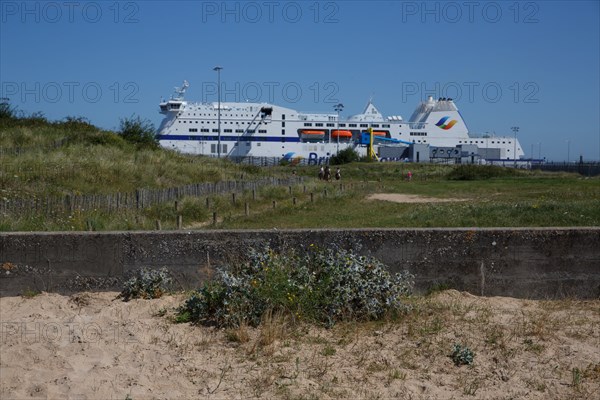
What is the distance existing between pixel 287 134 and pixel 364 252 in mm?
88845

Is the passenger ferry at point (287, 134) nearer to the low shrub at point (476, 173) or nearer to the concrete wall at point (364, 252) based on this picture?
the low shrub at point (476, 173)

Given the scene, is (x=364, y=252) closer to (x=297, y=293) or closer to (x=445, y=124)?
(x=297, y=293)

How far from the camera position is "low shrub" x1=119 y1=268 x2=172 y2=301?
6828 millimetres

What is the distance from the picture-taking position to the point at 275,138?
95.4 m

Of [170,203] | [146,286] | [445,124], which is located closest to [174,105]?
[445,124]

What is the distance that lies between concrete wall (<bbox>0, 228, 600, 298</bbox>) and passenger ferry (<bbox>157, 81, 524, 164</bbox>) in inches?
3216

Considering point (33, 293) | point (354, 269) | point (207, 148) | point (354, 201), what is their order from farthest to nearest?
point (207, 148)
point (354, 201)
point (33, 293)
point (354, 269)

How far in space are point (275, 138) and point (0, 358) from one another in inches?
3578

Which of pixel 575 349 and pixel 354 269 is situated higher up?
pixel 354 269

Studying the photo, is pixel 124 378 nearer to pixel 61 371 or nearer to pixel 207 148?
pixel 61 371

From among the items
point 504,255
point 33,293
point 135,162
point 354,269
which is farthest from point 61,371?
point 135,162

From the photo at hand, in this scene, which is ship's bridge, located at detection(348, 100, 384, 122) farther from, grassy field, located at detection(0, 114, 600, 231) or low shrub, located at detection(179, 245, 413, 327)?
low shrub, located at detection(179, 245, 413, 327)

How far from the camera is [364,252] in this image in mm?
7160

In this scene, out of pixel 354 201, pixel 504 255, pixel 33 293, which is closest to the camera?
pixel 33 293
